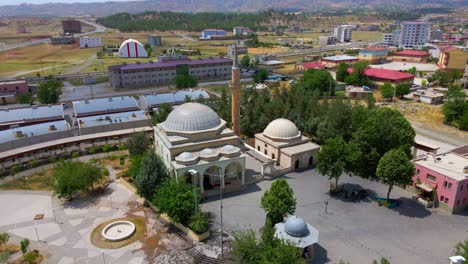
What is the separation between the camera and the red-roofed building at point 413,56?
13314 centimetres

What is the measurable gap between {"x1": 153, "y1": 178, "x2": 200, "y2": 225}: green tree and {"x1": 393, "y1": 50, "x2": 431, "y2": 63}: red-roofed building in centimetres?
13022

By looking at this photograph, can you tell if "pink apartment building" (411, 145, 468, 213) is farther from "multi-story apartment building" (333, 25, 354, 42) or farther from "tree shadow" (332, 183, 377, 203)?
"multi-story apartment building" (333, 25, 354, 42)

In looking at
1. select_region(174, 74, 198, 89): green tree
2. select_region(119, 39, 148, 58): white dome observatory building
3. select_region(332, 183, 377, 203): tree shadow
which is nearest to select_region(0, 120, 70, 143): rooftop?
select_region(174, 74, 198, 89): green tree

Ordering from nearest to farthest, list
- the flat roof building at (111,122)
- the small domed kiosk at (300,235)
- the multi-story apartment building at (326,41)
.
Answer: the small domed kiosk at (300,235) → the flat roof building at (111,122) → the multi-story apartment building at (326,41)

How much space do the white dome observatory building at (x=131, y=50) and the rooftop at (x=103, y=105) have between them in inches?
3113

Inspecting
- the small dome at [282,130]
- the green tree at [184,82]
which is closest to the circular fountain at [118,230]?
the small dome at [282,130]

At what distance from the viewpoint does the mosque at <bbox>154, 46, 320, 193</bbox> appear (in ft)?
126

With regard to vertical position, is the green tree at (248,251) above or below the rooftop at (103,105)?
below

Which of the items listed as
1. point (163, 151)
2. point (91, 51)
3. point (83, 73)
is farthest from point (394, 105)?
point (91, 51)

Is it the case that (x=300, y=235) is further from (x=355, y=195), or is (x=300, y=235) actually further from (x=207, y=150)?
(x=207, y=150)

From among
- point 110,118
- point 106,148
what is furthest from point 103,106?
point 106,148

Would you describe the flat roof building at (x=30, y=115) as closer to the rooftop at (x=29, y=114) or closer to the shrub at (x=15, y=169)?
the rooftop at (x=29, y=114)

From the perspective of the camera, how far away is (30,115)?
2418 inches

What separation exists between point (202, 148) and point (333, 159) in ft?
48.7
